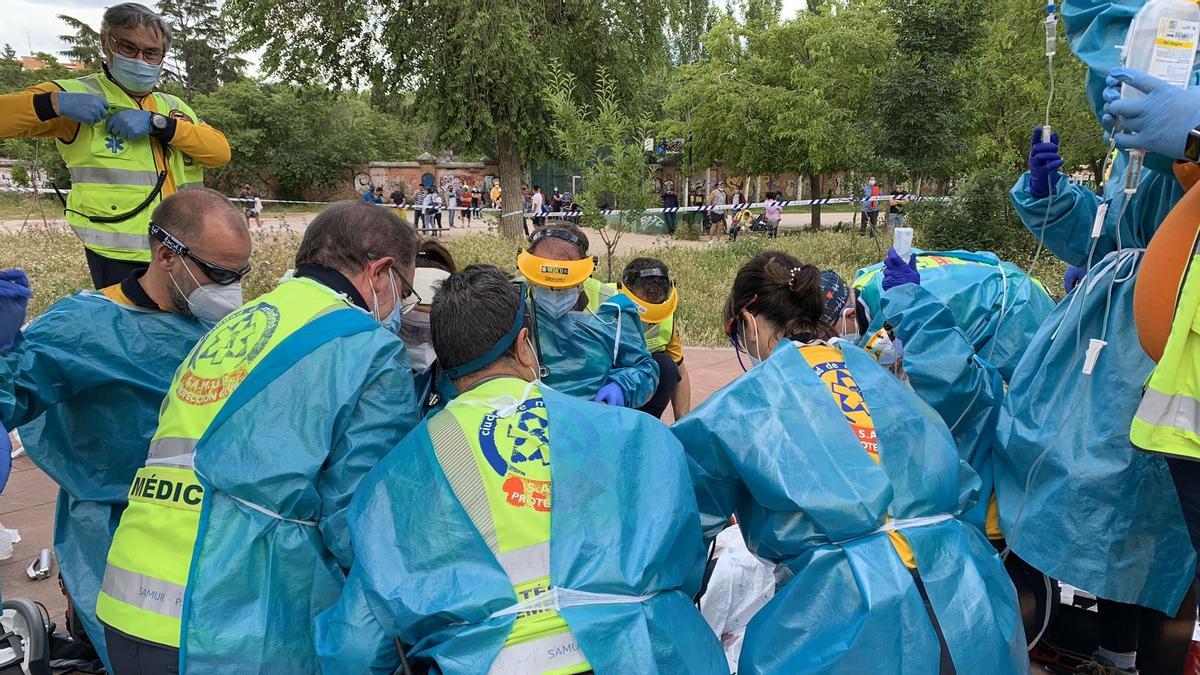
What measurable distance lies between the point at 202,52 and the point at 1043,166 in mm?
49250

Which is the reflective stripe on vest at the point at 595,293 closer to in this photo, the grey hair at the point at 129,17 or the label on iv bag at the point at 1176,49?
the grey hair at the point at 129,17

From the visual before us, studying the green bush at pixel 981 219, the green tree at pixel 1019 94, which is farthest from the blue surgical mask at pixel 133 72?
the green bush at pixel 981 219

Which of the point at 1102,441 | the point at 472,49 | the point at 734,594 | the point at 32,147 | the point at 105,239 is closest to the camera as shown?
the point at 1102,441

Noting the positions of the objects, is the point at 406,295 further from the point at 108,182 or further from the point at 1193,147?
the point at 108,182

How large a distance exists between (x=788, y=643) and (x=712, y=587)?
1.26 meters

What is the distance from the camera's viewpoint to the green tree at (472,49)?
47.7 feet

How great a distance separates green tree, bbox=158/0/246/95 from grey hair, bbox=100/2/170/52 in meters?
44.1

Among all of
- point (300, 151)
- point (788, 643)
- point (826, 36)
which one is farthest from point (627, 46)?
point (300, 151)

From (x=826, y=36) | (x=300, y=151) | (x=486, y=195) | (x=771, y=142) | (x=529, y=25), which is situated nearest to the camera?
(x=529, y=25)

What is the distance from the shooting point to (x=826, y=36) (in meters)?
19.2

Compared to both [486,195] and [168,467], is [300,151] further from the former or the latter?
[168,467]

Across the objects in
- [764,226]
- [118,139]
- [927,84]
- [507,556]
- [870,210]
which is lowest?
[764,226]

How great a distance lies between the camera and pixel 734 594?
315 centimetres

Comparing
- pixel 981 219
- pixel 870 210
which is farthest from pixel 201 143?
pixel 870 210
